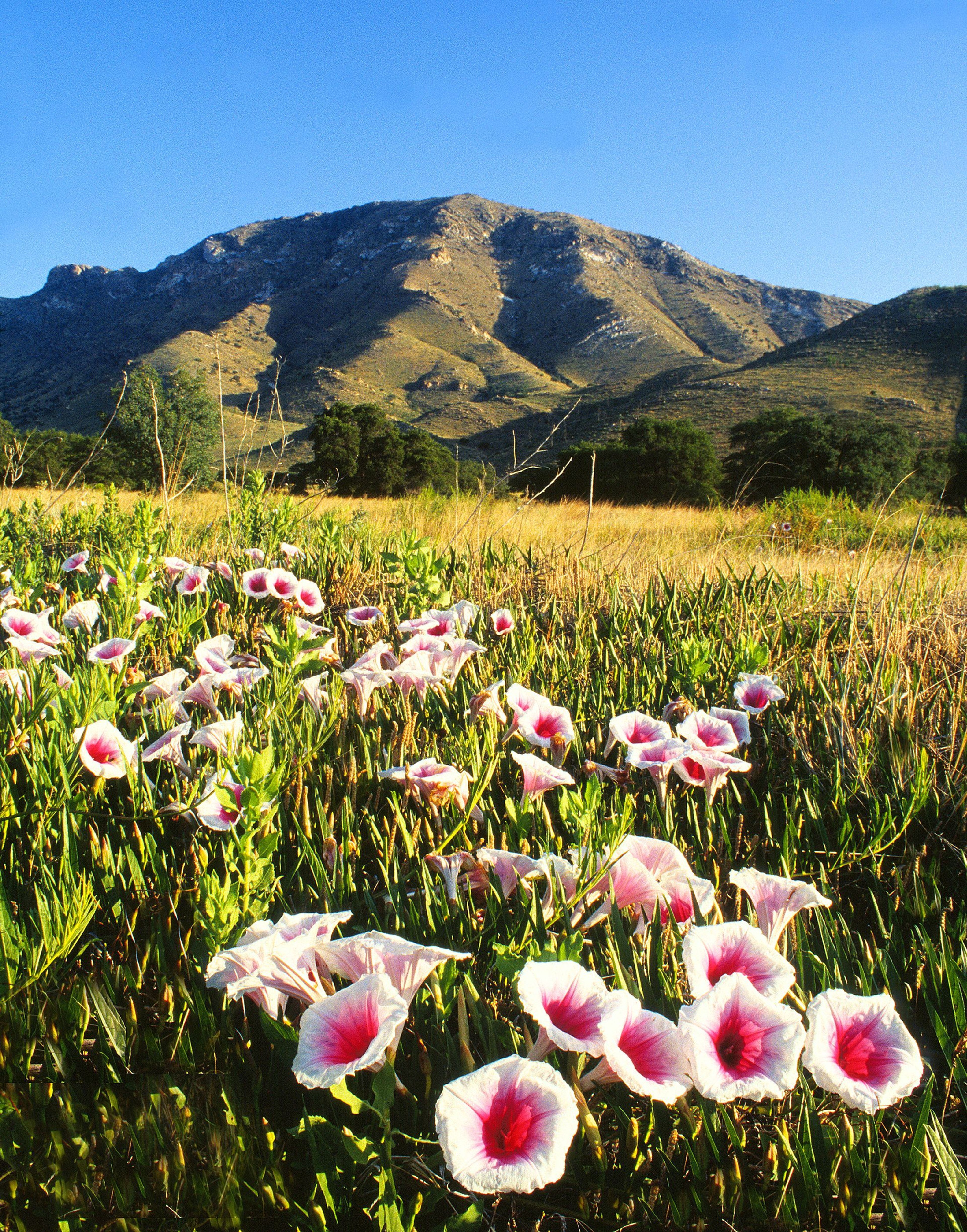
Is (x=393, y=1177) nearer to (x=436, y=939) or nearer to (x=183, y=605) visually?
(x=436, y=939)

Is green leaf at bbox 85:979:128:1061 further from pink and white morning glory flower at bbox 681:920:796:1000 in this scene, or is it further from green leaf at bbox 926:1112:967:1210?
green leaf at bbox 926:1112:967:1210

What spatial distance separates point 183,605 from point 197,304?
6256 inches

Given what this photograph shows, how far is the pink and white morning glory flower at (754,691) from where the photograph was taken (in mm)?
2008

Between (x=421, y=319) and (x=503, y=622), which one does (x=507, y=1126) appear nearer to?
(x=503, y=622)

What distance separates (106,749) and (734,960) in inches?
54.9

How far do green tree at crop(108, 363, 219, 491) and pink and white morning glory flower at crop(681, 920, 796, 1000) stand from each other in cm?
1366

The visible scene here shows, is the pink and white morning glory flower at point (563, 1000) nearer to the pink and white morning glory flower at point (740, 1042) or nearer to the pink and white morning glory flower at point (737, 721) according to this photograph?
the pink and white morning glory flower at point (740, 1042)

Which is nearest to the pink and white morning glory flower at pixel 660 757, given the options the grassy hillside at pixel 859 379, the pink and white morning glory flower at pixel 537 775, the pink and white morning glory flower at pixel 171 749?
the pink and white morning glory flower at pixel 537 775

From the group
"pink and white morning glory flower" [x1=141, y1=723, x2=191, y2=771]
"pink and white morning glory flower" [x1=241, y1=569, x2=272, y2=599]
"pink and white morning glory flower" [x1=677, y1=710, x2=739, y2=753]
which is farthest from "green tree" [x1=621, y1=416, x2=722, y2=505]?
"pink and white morning glory flower" [x1=141, y1=723, x2=191, y2=771]

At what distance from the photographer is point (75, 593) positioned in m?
3.40

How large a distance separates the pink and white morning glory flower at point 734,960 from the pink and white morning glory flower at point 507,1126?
0.24 meters

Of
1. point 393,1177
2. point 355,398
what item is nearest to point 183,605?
point 393,1177

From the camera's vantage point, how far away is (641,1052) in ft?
2.73

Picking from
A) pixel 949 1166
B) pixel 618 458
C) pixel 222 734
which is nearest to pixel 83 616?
pixel 222 734
